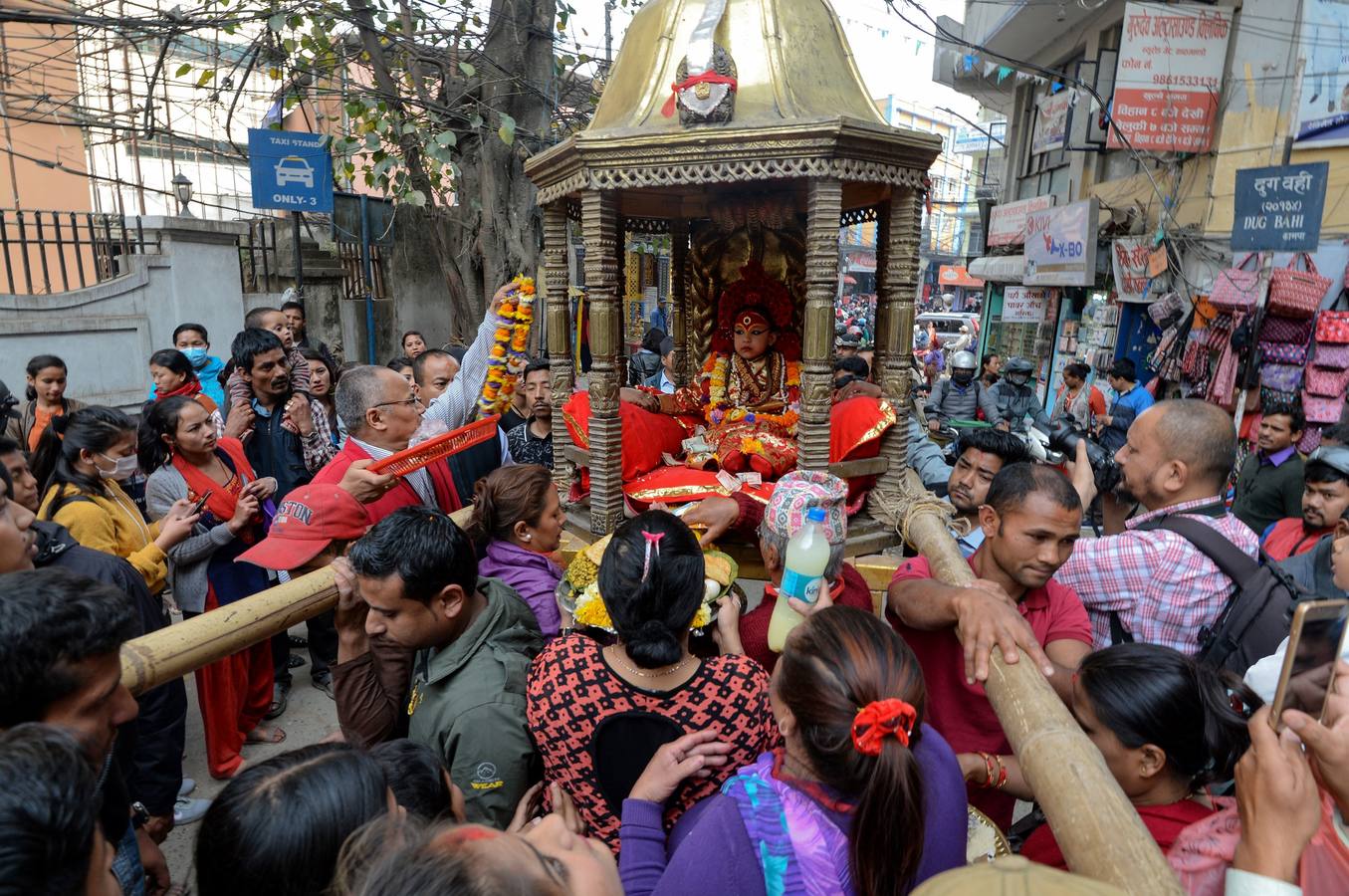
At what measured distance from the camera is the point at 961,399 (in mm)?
9289

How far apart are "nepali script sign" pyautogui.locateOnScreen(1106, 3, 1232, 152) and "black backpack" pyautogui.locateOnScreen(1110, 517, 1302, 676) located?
8.88 m

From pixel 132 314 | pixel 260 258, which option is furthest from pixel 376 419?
pixel 260 258

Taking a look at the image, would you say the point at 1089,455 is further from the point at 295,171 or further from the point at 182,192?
the point at 182,192

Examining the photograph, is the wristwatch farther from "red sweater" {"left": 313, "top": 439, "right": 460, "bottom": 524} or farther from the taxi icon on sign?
the taxi icon on sign

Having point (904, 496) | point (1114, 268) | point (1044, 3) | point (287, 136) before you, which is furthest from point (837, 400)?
point (1044, 3)

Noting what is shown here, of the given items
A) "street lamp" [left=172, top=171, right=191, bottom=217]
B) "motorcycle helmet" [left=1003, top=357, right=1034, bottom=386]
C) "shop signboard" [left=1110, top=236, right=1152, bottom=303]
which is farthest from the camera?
"shop signboard" [left=1110, top=236, right=1152, bottom=303]

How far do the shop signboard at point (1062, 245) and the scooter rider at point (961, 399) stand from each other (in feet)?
13.7

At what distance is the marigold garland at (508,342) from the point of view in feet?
12.2

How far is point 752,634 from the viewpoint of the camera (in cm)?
232

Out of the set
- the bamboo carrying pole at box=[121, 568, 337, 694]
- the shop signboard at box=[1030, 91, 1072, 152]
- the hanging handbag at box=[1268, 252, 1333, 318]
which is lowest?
the bamboo carrying pole at box=[121, 568, 337, 694]

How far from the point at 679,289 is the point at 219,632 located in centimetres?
423

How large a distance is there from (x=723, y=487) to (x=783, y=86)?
1.95m

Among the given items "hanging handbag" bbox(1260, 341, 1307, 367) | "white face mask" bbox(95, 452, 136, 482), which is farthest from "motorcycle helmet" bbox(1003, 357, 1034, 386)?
"white face mask" bbox(95, 452, 136, 482)

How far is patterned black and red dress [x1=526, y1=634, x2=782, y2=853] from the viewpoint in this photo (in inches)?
67.1
